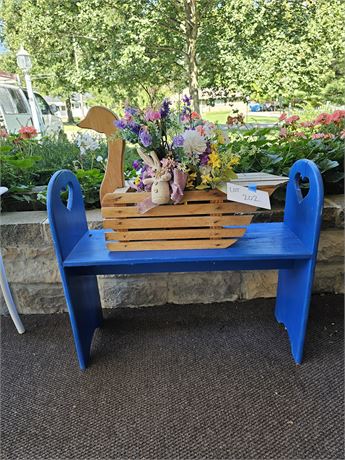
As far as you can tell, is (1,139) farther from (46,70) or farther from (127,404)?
(46,70)

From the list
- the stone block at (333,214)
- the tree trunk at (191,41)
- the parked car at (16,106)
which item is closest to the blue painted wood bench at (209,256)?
the stone block at (333,214)

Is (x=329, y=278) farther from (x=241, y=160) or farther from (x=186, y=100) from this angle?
(x=186, y=100)

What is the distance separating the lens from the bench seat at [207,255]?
43.4 inches

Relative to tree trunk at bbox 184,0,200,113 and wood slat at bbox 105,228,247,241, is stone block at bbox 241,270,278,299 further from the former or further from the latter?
tree trunk at bbox 184,0,200,113

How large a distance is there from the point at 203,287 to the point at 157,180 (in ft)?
2.63

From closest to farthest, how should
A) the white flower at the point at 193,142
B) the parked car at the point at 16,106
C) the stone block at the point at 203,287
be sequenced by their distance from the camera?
the white flower at the point at 193,142 → the stone block at the point at 203,287 → the parked car at the point at 16,106

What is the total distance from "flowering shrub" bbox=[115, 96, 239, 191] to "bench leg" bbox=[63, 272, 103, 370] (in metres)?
0.47

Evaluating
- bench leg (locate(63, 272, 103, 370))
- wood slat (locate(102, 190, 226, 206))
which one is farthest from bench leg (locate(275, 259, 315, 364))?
bench leg (locate(63, 272, 103, 370))

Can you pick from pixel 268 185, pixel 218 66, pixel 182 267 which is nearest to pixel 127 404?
pixel 182 267

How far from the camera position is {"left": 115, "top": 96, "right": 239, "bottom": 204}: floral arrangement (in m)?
1.02

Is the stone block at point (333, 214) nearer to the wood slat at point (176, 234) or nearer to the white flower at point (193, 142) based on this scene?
the wood slat at point (176, 234)

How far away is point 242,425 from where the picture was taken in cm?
105

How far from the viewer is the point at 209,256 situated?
1098 mm

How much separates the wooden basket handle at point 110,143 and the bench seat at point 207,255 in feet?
0.71
